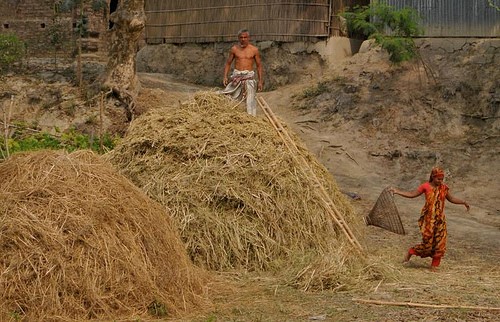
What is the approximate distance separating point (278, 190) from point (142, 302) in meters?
2.54

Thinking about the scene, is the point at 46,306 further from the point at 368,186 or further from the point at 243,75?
the point at 368,186

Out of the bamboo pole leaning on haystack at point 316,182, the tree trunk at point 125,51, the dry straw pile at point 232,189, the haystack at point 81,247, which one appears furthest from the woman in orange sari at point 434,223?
the tree trunk at point 125,51

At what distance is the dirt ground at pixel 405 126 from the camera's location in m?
10.9

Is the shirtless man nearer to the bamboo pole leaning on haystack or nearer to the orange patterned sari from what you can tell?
the bamboo pole leaning on haystack

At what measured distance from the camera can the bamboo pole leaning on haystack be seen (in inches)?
364

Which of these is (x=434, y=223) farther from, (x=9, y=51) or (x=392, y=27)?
(x=9, y=51)

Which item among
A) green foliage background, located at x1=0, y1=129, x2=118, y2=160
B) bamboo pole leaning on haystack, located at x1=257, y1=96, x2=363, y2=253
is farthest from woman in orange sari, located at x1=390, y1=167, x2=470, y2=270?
green foliage background, located at x1=0, y1=129, x2=118, y2=160

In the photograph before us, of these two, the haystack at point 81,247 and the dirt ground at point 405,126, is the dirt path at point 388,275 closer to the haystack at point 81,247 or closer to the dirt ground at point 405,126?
the dirt ground at point 405,126

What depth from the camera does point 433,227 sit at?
928cm

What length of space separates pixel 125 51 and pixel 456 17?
5699mm

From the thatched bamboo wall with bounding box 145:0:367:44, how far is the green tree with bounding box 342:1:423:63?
3.42 feet

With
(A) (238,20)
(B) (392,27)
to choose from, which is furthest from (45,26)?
(B) (392,27)

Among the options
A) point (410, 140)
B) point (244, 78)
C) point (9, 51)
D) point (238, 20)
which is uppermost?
point (238, 20)

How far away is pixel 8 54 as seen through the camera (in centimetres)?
1730
